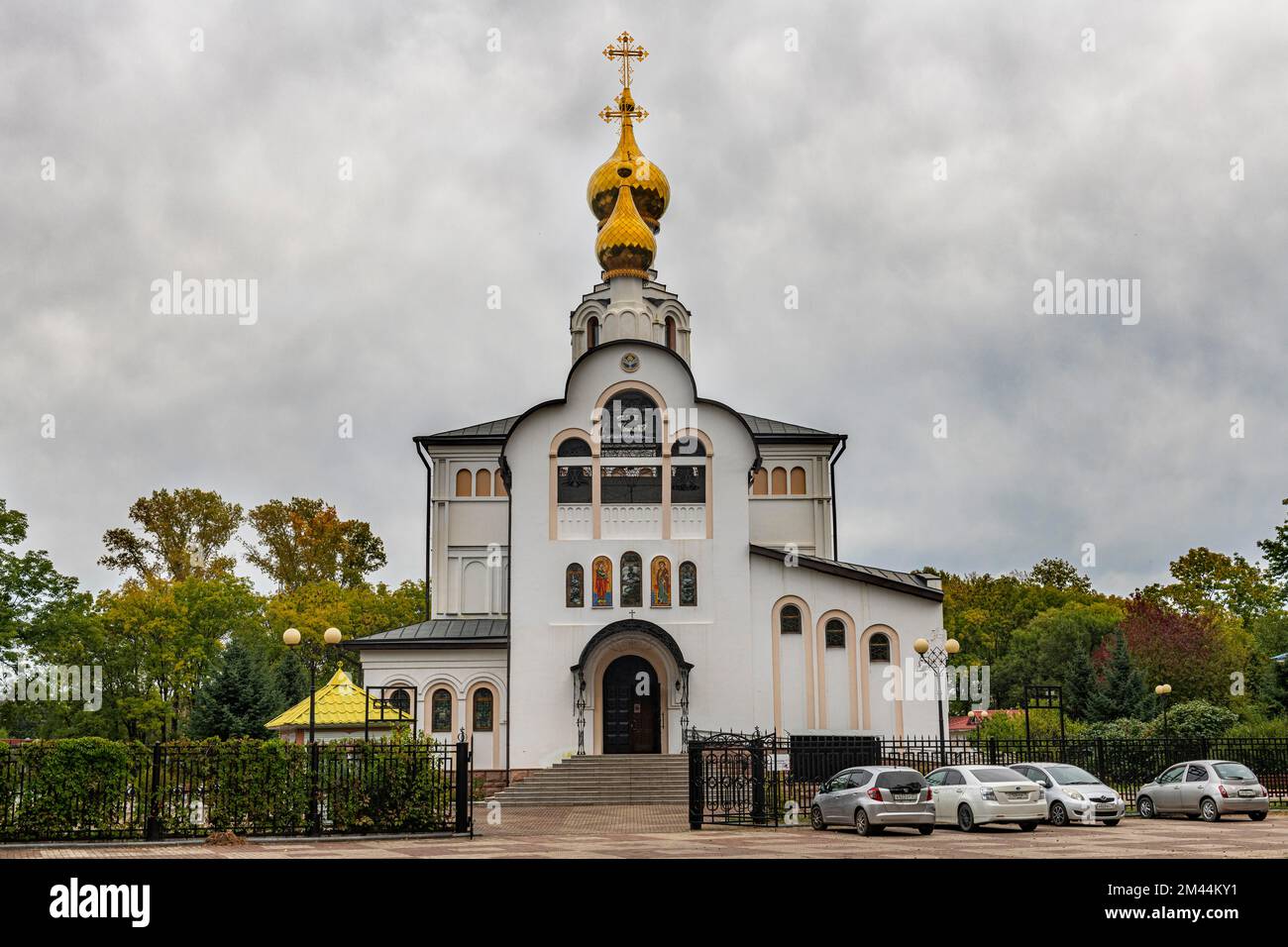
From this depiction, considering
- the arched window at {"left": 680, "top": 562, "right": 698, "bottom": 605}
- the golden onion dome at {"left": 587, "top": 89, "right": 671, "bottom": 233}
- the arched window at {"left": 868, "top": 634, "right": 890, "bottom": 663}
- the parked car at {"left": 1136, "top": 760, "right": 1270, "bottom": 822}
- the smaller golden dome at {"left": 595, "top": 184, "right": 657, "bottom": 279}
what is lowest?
the parked car at {"left": 1136, "top": 760, "right": 1270, "bottom": 822}

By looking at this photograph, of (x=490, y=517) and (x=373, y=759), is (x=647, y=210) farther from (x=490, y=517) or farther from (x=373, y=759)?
(x=373, y=759)

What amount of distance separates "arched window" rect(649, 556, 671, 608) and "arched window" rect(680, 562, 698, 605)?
0.36 metres

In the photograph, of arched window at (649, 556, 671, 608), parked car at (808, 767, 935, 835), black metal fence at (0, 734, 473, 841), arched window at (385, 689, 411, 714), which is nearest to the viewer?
black metal fence at (0, 734, 473, 841)

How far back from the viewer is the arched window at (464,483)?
39562 millimetres

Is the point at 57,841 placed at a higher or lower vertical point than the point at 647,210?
lower

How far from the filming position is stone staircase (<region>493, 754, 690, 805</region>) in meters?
28.9

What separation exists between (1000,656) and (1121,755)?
4517 cm

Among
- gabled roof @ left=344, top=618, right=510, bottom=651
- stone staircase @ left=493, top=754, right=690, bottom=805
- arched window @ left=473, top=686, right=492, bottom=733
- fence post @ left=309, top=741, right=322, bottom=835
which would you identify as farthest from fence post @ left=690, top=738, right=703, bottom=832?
arched window @ left=473, top=686, right=492, bottom=733

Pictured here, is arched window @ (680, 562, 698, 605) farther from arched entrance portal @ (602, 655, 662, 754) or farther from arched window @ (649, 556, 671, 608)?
arched entrance portal @ (602, 655, 662, 754)

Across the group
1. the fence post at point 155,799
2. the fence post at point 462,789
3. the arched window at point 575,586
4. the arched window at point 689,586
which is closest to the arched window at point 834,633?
the arched window at point 689,586

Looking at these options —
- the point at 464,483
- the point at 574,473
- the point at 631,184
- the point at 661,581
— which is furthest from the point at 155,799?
the point at 631,184

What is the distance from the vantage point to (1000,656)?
71.1 meters
